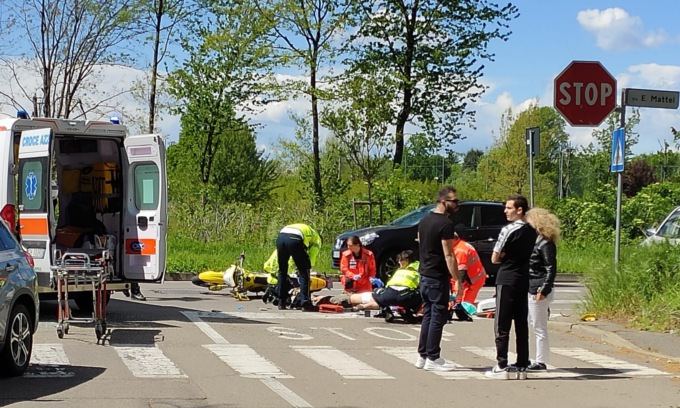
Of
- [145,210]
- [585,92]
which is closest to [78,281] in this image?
[145,210]

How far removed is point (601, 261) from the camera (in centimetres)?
1562

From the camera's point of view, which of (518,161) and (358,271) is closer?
(358,271)

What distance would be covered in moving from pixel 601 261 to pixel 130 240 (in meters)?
6.99

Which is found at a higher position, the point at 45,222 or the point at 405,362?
the point at 45,222

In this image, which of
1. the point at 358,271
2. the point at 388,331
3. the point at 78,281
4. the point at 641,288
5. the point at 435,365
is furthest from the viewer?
the point at 358,271

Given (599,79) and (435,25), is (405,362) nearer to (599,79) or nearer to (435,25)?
(599,79)

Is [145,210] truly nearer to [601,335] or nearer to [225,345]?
[225,345]

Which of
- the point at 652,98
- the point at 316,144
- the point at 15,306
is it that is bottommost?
the point at 15,306

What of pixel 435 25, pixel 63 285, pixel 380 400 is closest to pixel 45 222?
pixel 63 285

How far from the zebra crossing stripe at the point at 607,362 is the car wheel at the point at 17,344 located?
19.7 ft

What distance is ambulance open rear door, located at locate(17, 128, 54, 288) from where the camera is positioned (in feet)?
44.2

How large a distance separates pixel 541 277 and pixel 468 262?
4.92 m

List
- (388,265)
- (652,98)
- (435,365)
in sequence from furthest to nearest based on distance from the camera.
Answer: (388,265)
(652,98)
(435,365)

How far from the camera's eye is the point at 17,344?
957cm
